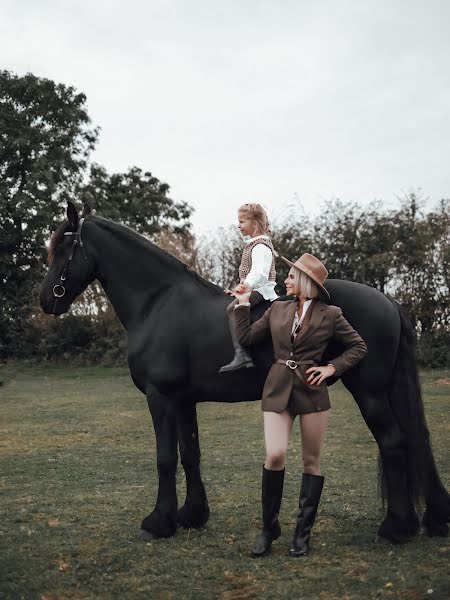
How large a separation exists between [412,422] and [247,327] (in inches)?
53.1

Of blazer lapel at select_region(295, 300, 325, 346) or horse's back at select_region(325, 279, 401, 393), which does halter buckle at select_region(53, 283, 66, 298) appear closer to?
blazer lapel at select_region(295, 300, 325, 346)

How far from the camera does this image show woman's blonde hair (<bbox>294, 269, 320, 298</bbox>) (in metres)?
4.65

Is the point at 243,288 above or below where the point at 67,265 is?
below

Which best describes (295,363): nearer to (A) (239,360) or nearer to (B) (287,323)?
(B) (287,323)

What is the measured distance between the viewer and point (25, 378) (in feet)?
71.7

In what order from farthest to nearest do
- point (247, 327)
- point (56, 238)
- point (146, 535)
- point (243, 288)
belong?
1. point (56, 238)
2. point (146, 535)
3. point (243, 288)
4. point (247, 327)

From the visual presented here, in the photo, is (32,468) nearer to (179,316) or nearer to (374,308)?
(179,316)

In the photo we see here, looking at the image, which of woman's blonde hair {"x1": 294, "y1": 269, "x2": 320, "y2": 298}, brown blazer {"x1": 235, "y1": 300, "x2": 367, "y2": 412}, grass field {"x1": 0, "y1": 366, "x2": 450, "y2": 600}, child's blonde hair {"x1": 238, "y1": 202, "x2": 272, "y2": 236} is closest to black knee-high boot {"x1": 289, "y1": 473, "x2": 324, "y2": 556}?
grass field {"x1": 0, "y1": 366, "x2": 450, "y2": 600}

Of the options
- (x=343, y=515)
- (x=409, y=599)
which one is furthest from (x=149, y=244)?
(x=409, y=599)

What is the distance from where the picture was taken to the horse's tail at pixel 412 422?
15.9 ft

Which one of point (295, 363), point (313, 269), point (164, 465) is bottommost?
point (164, 465)

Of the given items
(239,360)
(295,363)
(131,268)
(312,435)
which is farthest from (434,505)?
(131,268)

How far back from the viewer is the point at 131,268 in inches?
216

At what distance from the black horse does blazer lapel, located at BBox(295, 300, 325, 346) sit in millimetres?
296
